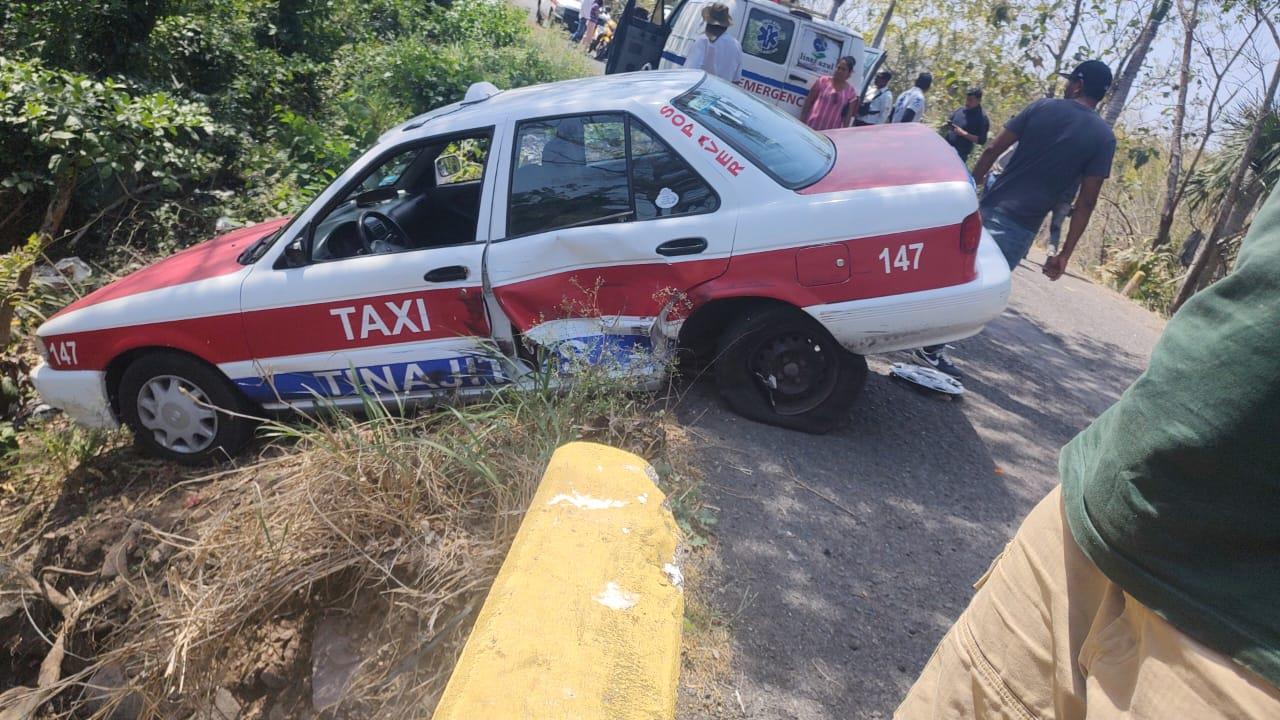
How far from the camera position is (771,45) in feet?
33.3

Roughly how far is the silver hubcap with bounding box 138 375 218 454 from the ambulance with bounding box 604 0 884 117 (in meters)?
7.28

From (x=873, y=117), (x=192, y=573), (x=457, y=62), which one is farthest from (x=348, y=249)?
(x=873, y=117)

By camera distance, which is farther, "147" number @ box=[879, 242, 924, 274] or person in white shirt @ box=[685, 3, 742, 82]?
person in white shirt @ box=[685, 3, 742, 82]

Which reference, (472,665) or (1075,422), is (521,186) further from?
(1075,422)

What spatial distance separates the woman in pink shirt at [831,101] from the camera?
27.2ft

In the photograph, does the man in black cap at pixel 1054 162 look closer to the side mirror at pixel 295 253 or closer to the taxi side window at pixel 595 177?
the taxi side window at pixel 595 177

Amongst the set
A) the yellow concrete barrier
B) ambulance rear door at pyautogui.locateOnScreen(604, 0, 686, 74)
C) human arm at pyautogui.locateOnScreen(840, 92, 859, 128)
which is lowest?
the yellow concrete barrier

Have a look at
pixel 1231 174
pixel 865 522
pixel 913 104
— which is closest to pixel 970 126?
pixel 913 104

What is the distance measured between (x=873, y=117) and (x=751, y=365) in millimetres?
8342

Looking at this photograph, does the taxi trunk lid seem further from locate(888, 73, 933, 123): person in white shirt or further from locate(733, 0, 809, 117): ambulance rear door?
locate(888, 73, 933, 123): person in white shirt

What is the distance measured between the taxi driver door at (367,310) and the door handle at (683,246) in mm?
Result: 881

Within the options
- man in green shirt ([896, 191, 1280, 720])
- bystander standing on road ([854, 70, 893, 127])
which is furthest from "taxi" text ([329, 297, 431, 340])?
bystander standing on road ([854, 70, 893, 127])

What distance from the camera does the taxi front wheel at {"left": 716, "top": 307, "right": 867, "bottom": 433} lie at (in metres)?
3.71

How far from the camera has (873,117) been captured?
10.9 metres
